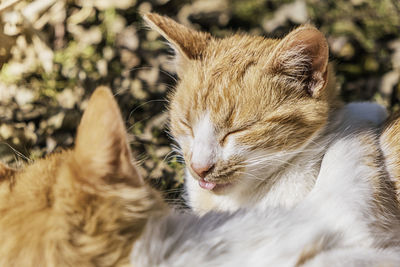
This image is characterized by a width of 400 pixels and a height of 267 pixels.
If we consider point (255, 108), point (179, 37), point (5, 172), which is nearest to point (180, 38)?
point (179, 37)

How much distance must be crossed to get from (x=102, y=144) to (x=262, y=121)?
2.54ft

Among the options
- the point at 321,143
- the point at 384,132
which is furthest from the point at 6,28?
the point at 384,132

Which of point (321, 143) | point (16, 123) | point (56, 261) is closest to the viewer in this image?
point (56, 261)

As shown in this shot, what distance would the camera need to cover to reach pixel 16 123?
100.0 inches

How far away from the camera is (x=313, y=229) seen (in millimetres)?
1258

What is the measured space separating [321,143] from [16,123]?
66.4 inches

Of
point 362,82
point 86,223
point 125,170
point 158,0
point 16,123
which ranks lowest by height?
point 16,123

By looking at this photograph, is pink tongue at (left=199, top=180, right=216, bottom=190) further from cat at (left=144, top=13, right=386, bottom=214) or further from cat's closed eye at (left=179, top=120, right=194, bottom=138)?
cat's closed eye at (left=179, top=120, right=194, bottom=138)

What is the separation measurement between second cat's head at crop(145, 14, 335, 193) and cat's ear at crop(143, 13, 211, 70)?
102 mm

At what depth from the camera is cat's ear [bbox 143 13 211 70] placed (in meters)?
1.81

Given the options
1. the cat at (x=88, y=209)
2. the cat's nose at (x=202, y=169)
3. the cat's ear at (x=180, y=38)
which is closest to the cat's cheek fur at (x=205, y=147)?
the cat's nose at (x=202, y=169)

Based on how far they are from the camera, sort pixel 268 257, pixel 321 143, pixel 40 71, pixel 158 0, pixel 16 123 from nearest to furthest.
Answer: pixel 268 257, pixel 321 143, pixel 16 123, pixel 40 71, pixel 158 0

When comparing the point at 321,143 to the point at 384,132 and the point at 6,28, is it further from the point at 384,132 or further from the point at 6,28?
the point at 6,28

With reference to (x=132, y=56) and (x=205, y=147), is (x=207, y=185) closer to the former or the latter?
(x=205, y=147)
